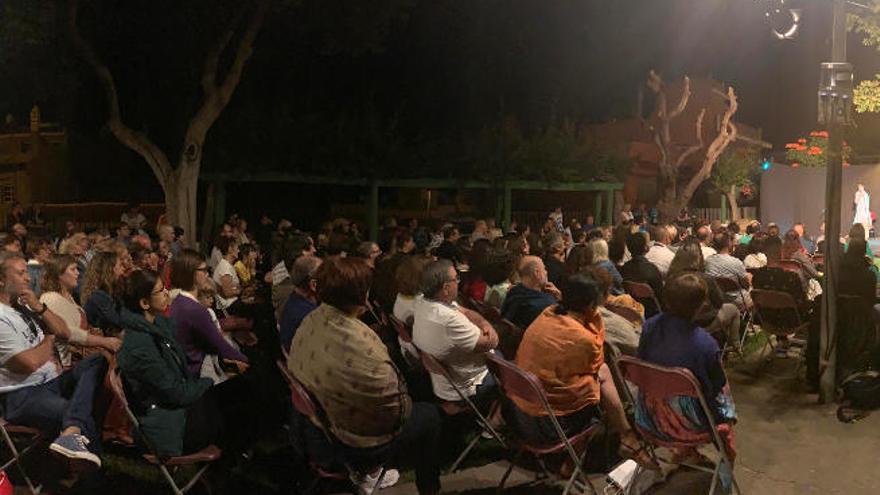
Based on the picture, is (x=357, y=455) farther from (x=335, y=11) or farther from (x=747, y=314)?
(x=335, y=11)

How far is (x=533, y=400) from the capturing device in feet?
14.1

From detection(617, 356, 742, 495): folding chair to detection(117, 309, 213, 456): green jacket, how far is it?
2.26 meters

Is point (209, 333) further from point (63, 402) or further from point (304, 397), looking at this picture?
point (304, 397)

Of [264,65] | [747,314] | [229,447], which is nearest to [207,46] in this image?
[264,65]

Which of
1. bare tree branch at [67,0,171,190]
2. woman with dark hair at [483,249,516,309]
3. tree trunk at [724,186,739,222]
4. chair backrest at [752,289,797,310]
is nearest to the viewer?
woman with dark hair at [483,249,516,309]

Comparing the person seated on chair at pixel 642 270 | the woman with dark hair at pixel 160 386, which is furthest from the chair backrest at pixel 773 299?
the woman with dark hair at pixel 160 386

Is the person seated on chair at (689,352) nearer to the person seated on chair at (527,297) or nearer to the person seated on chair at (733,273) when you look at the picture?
the person seated on chair at (527,297)

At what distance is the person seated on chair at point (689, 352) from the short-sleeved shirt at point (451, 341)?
40.1 inches

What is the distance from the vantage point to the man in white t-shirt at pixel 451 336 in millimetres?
4883

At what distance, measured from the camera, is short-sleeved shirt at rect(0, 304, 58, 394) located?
14.9 feet

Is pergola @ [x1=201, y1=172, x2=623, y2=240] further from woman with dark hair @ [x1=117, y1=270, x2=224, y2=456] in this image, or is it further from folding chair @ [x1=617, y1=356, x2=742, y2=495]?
folding chair @ [x1=617, y1=356, x2=742, y2=495]

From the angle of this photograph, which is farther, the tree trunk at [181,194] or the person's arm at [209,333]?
the tree trunk at [181,194]

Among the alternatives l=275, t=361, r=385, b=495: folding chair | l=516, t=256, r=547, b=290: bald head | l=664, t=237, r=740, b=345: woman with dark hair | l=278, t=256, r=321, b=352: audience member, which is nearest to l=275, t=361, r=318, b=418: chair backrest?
l=275, t=361, r=385, b=495: folding chair

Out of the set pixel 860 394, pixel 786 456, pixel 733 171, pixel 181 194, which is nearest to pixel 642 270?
pixel 860 394
